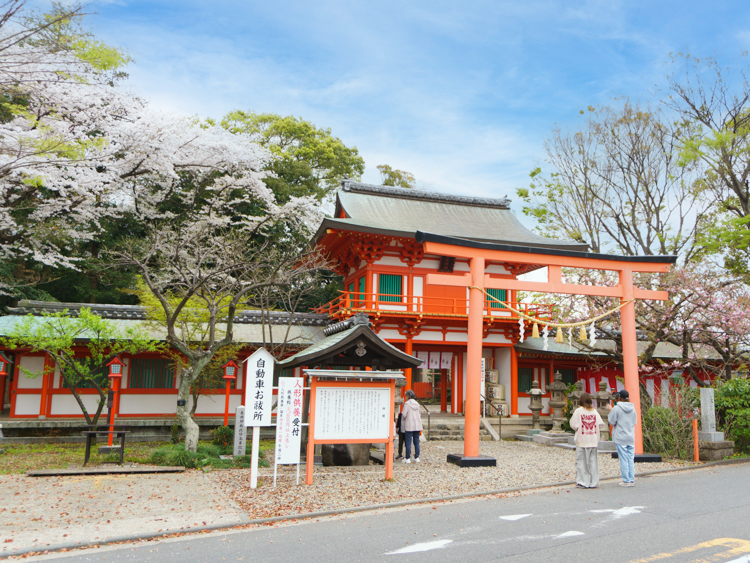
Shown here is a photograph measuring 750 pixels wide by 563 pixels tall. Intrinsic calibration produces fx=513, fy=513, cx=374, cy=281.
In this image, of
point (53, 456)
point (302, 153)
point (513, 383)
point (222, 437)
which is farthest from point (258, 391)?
point (302, 153)

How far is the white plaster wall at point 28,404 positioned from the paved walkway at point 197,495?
6.82 meters

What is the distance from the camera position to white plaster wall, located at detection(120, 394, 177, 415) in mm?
16078

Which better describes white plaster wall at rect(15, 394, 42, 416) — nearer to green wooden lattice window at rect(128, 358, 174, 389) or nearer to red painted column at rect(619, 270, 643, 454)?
green wooden lattice window at rect(128, 358, 174, 389)

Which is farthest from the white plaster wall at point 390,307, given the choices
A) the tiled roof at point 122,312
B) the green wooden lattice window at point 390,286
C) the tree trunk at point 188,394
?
the tree trunk at point 188,394

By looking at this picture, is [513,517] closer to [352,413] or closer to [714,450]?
[352,413]

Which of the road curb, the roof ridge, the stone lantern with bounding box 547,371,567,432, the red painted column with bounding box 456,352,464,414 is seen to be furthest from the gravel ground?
the roof ridge

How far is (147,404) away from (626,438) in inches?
545

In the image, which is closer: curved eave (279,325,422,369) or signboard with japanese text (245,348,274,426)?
signboard with japanese text (245,348,274,426)

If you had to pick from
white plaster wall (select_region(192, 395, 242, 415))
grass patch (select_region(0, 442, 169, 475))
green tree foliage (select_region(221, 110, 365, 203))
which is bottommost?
grass patch (select_region(0, 442, 169, 475))

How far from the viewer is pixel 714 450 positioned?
11633 mm

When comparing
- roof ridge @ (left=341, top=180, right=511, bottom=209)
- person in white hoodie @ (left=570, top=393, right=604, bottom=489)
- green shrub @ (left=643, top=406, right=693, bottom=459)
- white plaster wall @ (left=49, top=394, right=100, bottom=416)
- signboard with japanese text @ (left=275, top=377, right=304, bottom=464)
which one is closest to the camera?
person in white hoodie @ (left=570, top=393, right=604, bottom=489)

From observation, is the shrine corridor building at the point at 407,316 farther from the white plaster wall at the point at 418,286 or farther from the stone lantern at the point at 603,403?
the stone lantern at the point at 603,403

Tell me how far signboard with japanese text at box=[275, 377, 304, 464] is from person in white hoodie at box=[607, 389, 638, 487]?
554cm

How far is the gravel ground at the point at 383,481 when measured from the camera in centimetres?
732
